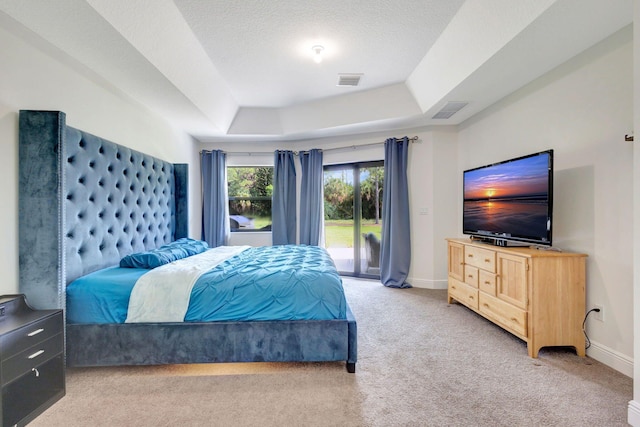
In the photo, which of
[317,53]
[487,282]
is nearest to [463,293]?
[487,282]

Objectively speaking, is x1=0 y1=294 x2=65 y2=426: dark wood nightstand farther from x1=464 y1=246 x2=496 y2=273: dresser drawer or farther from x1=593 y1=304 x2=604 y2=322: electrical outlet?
x1=593 y1=304 x2=604 y2=322: electrical outlet

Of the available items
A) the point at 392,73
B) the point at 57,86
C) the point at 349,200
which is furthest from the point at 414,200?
the point at 57,86

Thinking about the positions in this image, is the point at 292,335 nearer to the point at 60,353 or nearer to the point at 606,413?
the point at 60,353

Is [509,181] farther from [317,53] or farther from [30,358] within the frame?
[30,358]

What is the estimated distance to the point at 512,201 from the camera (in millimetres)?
2936

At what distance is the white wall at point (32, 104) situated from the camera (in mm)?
1908

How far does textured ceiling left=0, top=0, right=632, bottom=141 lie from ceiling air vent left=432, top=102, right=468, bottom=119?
0.36ft

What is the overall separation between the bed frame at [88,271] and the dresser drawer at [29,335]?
21cm

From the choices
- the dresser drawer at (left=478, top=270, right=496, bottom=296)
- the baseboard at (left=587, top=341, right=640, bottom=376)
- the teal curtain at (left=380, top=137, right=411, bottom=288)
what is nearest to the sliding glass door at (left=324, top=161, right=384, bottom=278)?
the teal curtain at (left=380, top=137, right=411, bottom=288)

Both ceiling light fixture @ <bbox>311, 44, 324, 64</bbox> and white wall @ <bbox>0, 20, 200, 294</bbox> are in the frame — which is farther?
ceiling light fixture @ <bbox>311, 44, 324, 64</bbox>

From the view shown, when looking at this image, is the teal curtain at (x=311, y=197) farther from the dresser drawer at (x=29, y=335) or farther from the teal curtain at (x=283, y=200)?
the dresser drawer at (x=29, y=335)

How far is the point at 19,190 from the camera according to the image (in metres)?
1.98

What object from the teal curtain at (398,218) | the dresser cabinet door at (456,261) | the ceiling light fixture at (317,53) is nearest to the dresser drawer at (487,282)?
the dresser cabinet door at (456,261)

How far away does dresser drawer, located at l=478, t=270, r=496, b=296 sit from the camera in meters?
2.88
